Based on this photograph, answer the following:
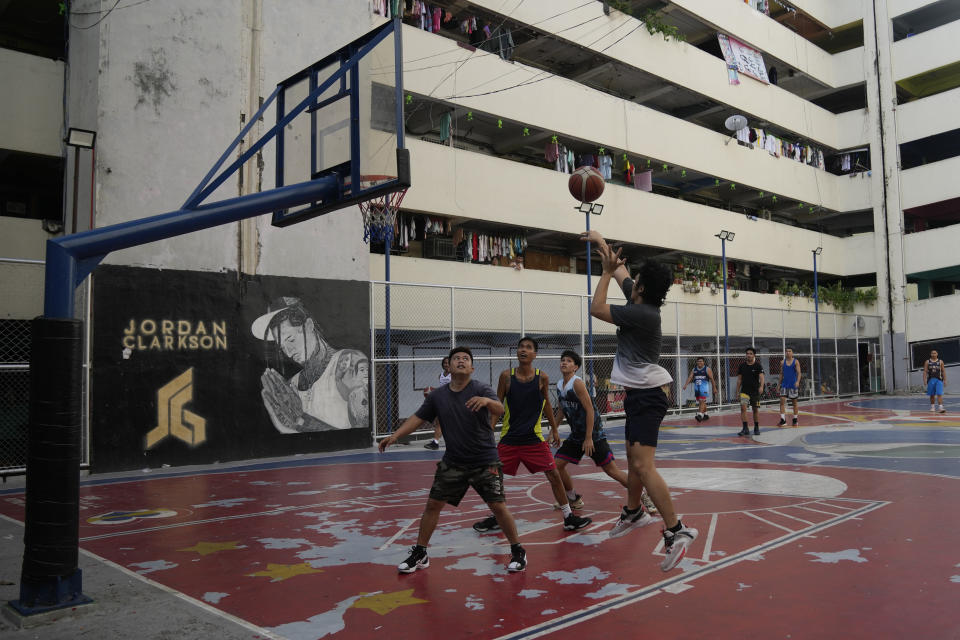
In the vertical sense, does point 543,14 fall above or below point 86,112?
above

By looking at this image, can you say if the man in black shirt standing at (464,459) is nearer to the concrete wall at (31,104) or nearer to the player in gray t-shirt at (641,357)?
the player in gray t-shirt at (641,357)

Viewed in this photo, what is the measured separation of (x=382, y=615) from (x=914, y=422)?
18.9 metres

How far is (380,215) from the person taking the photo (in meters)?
17.2

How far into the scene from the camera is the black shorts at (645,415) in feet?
18.8

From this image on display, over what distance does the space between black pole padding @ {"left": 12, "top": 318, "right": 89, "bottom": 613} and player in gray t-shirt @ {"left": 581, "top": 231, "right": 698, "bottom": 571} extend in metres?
3.88

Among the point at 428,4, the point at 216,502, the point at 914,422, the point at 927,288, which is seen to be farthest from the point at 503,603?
the point at 927,288

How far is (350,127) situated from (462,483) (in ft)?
13.0

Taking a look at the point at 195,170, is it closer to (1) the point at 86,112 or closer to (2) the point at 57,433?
(1) the point at 86,112

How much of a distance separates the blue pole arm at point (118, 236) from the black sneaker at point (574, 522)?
397 cm

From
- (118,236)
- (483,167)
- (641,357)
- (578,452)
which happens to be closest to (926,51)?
(483,167)

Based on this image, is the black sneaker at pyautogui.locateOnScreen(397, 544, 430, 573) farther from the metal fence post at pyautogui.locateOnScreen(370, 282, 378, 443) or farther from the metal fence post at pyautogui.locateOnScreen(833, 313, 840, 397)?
the metal fence post at pyautogui.locateOnScreen(833, 313, 840, 397)

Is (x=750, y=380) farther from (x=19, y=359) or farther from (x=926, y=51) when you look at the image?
(x=926, y=51)

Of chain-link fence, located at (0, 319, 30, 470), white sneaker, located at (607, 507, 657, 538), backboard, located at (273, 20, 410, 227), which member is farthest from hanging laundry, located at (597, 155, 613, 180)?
white sneaker, located at (607, 507, 657, 538)

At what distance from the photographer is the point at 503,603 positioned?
5.00m
